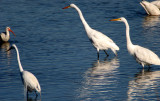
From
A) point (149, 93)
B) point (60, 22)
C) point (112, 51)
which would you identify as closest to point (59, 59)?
point (112, 51)

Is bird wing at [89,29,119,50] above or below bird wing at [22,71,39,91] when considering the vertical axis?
above

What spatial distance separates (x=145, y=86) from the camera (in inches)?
528

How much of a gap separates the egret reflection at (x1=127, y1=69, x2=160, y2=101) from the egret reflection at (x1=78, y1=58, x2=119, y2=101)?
684 millimetres

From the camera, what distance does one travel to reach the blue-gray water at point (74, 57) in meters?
12.9

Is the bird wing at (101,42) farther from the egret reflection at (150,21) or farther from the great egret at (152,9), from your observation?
the great egret at (152,9)

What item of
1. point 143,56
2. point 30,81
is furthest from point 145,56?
point 30,81

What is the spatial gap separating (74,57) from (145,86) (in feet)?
15.4

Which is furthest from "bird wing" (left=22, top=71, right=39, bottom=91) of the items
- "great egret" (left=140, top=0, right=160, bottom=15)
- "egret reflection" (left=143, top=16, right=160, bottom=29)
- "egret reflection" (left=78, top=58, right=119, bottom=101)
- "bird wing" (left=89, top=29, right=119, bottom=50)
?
"great egret" (left=140, top=0, right=160, bottom=15)

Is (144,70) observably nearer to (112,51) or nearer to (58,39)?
(112,51)

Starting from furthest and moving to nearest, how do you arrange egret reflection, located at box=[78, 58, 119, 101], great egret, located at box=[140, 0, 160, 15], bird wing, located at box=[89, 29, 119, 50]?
great egret, located at box=[140, 0, 160, 15], bird wing, located at box=[89, 29, 119, 50], egret reflection, located at box=[78, 58, 119, 101]

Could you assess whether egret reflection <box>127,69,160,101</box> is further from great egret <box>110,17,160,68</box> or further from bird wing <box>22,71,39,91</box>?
bird wing <box>22,71,39,91</box>

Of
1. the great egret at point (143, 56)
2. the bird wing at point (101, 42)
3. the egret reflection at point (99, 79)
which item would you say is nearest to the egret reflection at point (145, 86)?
the great egret at point (143, 56)

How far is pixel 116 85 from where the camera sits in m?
13.5

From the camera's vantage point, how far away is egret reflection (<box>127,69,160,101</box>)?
484 inches
